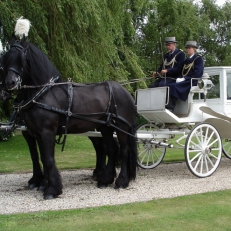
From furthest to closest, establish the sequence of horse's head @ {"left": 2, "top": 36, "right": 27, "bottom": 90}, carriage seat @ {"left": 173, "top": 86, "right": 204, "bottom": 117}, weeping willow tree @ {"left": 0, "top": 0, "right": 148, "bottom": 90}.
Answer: weeping willow tree @ {"left": 0, "top": 0, "right": 148, "bottom": 90}
carriage seat @ {"left": 173, "top": 86, "right": 204, "bottom": 117}
horse's head @ {"left": 2, "top": 36, "right": 27, "bottom": 90}

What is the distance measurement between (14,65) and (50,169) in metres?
1.67

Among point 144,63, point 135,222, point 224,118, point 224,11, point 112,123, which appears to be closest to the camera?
point 135,222

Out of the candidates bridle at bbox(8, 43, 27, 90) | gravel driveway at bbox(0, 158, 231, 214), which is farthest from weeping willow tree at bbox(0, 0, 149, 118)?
bridle at bbox(8, 43, 27, 90)

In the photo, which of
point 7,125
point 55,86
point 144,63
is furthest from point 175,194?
point 144,63

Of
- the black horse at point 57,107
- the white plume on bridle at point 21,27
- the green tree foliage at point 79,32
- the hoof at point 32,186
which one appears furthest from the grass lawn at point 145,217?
the green tree foliage at point 79,32

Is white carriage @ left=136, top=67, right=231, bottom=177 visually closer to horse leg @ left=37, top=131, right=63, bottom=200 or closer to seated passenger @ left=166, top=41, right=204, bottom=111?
seated passenger @ left=166, top=41, right=204, bottom=111

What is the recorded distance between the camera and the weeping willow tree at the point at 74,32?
10.8 meters

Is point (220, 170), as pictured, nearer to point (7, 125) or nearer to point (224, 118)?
point (224, 118)

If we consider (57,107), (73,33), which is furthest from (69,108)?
(73,33)

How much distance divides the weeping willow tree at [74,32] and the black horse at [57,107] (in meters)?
4.21

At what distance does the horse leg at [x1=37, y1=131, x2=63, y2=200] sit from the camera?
252 inches

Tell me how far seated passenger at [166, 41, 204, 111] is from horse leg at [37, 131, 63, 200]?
102 inches

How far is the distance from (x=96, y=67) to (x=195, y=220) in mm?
8256

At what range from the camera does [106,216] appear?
17.1 ft
